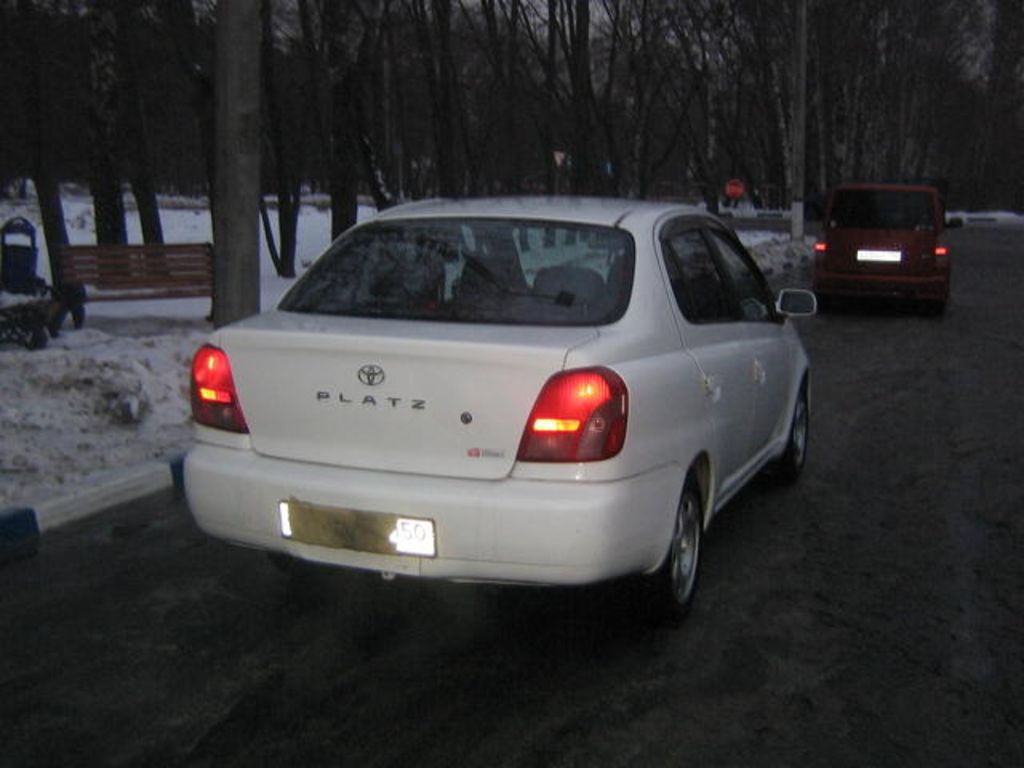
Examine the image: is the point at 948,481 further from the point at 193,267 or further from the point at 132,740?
the point at 193,267

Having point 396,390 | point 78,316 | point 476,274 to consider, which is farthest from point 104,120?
point 396,390

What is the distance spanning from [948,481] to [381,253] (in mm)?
3835

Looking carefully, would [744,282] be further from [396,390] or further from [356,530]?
[356,530]

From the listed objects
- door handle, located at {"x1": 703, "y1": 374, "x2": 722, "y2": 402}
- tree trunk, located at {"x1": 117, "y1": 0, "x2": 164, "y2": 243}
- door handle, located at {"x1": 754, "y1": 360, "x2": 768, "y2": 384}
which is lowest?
door handle, located at {"x1": 754, "y1": 360, "x2": 768, "y2": 384}

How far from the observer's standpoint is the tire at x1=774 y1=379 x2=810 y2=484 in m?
6.51

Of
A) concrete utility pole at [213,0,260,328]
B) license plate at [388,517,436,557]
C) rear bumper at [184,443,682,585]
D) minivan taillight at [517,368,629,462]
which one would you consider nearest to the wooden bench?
concrete utility pole at [213,0,260,328]

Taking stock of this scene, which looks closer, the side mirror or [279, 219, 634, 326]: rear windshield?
[279, 219, 634, 326]: rear windshield

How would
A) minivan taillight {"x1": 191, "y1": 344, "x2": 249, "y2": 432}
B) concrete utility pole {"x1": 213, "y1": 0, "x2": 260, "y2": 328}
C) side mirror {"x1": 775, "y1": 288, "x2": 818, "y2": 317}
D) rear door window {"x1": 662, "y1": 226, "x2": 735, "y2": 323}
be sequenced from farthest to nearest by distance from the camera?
concrete utility pole {"x1": 213, "y1": 0, "x2": 260, "y2": 328} → side mirror {"x1": 775, "y1": 288, "x2": 818, "y2": 317} → rear door window {"x1": 662, "y1": 226, "x2": 735, "y2": 323} → minivan taillight {"x1": 191, "y1": 344, "x2": 249, "y2": 432}

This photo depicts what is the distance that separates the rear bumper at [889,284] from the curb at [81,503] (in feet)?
37.2

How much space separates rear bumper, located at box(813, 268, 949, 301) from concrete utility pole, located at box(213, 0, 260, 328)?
1017 centimetres

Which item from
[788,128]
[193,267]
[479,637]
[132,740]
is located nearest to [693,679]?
[479,637]

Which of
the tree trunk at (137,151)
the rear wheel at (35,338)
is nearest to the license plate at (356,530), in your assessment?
the rear wheel at (35,338)

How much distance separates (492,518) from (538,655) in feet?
2.31

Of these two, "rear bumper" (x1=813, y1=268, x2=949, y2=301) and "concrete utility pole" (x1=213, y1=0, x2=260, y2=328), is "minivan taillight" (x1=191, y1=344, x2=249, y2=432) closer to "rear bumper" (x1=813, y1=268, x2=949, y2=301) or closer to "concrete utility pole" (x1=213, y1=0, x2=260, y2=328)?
"concrete utility pole" (x1=213, y1=0, x2=260, y2=328)
